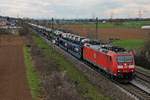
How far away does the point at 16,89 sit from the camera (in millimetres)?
28406

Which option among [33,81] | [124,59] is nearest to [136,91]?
[124,59]

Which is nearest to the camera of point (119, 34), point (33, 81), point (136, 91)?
point (136, 91)

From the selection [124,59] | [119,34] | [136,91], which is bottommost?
[119,34]

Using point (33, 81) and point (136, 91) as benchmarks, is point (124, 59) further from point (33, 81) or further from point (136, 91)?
point (33, 81)

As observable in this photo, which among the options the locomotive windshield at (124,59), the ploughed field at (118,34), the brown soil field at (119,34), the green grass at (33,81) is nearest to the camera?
the green grass at (33,81)

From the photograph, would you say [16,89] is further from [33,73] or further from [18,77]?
[33,73]

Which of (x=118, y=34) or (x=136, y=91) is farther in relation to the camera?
(x=118, y=34)

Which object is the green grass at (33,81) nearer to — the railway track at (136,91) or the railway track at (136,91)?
the railway track at (136,91)

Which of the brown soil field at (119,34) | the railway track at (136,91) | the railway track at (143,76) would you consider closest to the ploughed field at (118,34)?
the brown soil field at (119,34)

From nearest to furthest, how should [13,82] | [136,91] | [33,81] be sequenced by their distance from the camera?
[136,91] → [13,82] → [33,81]

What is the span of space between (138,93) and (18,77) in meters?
10.4

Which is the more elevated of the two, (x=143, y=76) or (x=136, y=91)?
(x=136, y=91)

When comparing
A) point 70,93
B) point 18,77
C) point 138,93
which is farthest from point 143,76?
point 70,93

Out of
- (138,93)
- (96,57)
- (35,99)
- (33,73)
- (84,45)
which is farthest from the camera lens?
(84,45)
